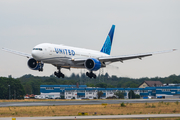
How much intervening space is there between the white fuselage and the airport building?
303 feet

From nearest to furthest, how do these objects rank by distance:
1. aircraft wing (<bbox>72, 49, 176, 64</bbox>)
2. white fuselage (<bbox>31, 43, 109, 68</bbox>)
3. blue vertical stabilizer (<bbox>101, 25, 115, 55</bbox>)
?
white fuselage (<bbox>31, 43, 109, 68</bbox>)
aircraft wing (<bbox>72, 49, 176, 64</bbox>)
blue vertical stabilizer (<bbox>101, 25, 115, 55</bbox>)

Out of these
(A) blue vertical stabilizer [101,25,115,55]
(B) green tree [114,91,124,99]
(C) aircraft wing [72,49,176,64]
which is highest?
(A) blue vertical stabilizer [101,25,115,55]

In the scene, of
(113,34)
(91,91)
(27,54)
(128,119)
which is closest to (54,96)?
(91,91)

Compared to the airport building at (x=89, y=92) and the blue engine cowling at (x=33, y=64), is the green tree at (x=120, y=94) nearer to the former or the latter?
the airport building at (x=89, y=92)

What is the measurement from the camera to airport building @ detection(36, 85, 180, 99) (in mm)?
166500

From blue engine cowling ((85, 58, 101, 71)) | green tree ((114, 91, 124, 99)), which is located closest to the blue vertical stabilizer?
blue engine cowling ((85, 58, 101, 71))

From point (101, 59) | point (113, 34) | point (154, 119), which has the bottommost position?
point (154, 119)

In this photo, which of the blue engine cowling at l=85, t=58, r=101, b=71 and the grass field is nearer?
the grass field

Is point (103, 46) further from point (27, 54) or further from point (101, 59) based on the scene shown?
point (27, 54)

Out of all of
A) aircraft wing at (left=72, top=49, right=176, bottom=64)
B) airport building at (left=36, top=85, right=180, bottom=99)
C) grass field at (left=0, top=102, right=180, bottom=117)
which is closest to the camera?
grass field at (left=0, top=102, right=180, bottom=117)

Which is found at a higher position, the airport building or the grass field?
the airport building

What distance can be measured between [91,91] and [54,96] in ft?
72.7

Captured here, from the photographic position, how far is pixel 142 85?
197625 millimetres

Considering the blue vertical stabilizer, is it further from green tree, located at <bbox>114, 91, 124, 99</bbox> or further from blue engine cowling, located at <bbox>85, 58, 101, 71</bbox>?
green tree, located at <bbox>114, 91, 124, 99</bbox>
